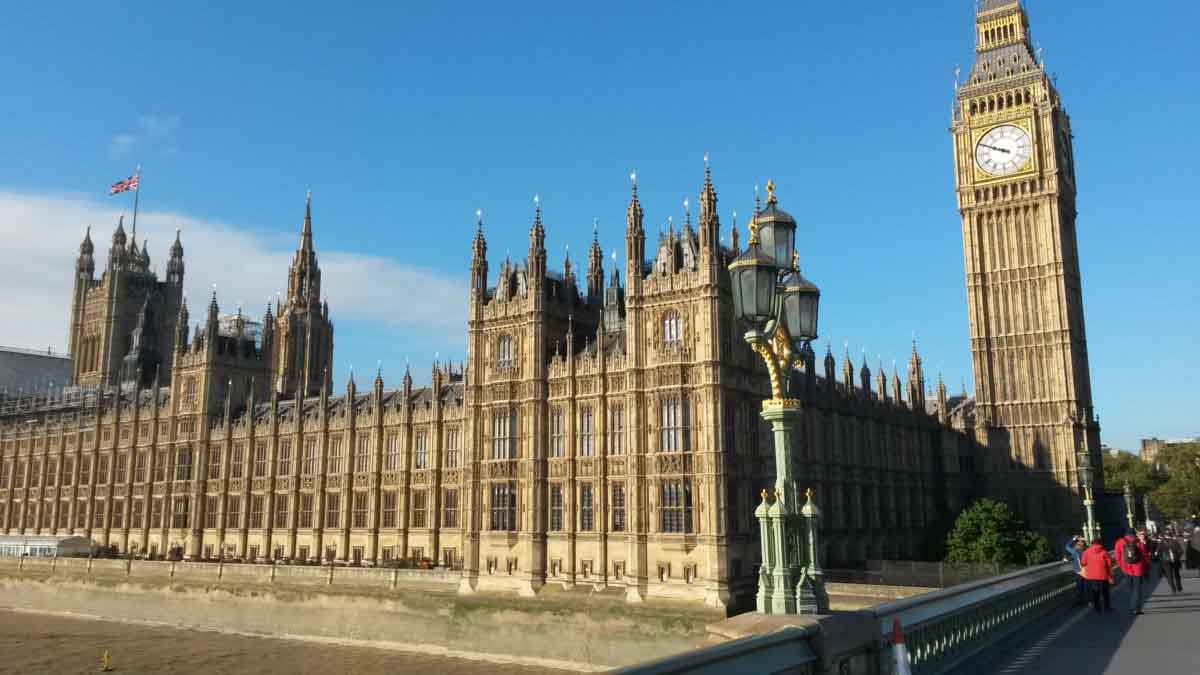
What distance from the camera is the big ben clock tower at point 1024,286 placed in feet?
269

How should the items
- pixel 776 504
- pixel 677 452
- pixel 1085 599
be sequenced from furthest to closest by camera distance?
pixel 677 452 → pixel 1085 599 → pixel 776 504

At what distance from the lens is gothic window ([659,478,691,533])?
1945 inches

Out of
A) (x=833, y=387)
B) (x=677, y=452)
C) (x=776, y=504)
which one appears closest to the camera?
(x=776, y=504)

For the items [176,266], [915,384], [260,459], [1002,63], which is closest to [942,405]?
[915,384]

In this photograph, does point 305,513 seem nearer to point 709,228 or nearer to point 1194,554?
point 709,228

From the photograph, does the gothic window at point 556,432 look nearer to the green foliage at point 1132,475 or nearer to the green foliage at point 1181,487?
the green foliage at point 1181,487

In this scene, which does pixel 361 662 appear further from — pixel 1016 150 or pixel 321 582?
pixel 1016 150

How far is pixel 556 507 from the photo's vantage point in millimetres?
54969

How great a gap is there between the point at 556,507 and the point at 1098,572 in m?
34.7

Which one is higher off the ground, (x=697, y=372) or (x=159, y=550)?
(x=697, y=372)

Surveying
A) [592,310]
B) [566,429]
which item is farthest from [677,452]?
[592,310]

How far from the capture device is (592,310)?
62781 mm

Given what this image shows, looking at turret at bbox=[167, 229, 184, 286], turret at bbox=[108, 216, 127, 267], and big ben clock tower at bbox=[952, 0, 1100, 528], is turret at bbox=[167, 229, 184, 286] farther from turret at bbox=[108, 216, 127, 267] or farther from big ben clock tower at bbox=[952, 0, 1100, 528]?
big ben clock tower at bbox=[952, 0, 1100, 528]

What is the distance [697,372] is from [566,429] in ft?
30.8
